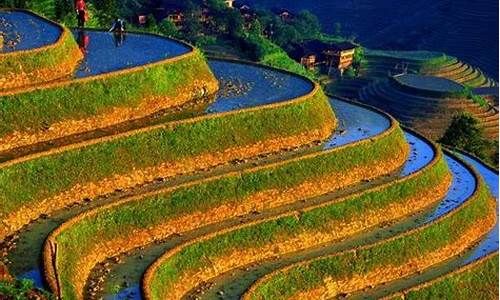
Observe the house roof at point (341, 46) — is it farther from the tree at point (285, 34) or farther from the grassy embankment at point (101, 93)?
the grassy embankment at point (101, 93)

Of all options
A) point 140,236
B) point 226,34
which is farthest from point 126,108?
point 226,34

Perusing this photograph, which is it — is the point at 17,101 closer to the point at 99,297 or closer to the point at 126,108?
the point at 126,108

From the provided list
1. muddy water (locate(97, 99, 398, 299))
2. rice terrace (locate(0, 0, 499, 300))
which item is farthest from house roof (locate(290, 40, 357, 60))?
rice terrace (locate(0, 0, 499, 300))

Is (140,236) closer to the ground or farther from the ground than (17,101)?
closer to the ground

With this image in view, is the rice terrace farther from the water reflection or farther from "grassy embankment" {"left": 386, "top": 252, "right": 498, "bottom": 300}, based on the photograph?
the water reflection

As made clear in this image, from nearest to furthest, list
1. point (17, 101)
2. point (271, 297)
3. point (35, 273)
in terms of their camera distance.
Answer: point (35, 273), point (271, 297), point (17, 101)

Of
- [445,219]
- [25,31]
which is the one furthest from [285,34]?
[445,219]
